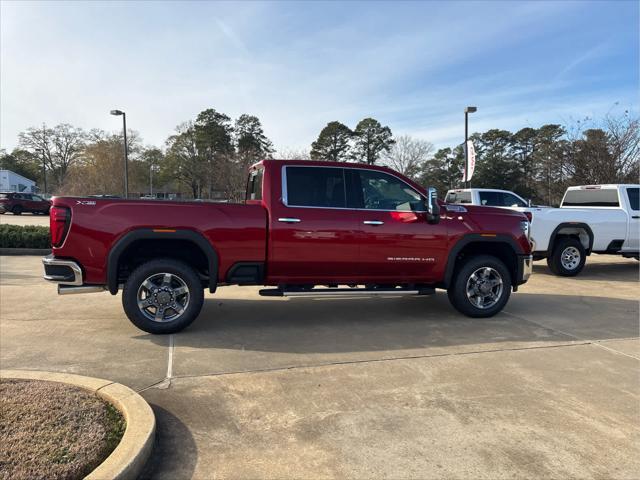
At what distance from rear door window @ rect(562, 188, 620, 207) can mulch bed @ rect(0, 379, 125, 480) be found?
1093cm

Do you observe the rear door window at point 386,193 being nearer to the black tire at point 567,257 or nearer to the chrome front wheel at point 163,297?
the chrome front wheel at point 163,297

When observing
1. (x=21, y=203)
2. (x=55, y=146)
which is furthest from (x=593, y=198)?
(x=55, y=146)

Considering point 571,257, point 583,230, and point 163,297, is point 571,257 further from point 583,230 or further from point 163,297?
point 163,297

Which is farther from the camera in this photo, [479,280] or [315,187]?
[479,280]

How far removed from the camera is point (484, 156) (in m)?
A: 51.7

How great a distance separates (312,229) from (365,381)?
2.02 metres

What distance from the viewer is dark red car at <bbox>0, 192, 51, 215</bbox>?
29438mm

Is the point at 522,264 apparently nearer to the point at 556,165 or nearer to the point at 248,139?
the point at 556,165

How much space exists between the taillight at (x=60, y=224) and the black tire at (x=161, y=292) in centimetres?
82

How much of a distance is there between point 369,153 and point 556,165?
2568 cm

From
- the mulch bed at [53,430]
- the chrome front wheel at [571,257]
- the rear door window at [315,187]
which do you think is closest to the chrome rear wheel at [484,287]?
the rear door window at [315,187]

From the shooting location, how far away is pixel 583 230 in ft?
31.7

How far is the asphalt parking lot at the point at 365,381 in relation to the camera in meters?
2.86

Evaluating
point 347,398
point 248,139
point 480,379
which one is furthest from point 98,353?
point 248,139
